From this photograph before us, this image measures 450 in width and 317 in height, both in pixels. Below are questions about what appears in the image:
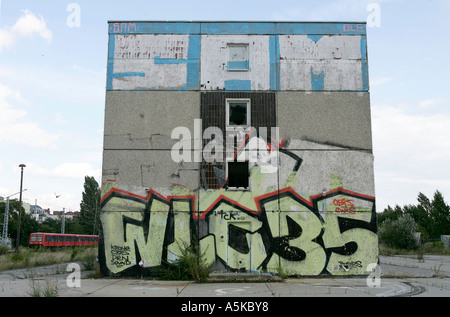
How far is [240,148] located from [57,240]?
31976mm

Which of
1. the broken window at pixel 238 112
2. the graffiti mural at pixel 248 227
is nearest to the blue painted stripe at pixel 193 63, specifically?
the broken window at pixel 238 112

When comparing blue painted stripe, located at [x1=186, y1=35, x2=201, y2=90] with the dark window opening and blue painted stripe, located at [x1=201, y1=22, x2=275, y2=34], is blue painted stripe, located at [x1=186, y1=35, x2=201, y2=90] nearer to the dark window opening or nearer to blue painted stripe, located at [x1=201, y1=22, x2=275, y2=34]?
blue painted stripe, located at [x1=201, y1=22, x2=275, y2=34]

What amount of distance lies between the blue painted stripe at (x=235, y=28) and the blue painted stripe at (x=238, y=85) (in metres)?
2.25

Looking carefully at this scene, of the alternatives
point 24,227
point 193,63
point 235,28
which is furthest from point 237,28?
point 24,227

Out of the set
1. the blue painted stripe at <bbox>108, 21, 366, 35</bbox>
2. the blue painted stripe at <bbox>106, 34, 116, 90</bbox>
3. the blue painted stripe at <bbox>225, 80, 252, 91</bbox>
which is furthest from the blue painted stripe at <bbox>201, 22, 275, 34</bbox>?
the blue painted stripe at <bbox>106, 34, 116, 90</bbox>

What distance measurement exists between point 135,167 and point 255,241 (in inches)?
230

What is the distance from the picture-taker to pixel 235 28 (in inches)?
700

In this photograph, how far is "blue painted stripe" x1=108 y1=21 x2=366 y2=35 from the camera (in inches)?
698

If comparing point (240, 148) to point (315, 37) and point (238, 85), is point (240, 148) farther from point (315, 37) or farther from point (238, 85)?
point (315, 37)

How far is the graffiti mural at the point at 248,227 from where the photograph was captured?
16.2 metres

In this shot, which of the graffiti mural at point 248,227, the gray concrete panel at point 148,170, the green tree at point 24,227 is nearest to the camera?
the graffiti mural at point 248,227

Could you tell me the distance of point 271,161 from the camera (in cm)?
1688

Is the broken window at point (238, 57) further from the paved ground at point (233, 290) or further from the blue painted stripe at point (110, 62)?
the paved ground at point (233, 290)
